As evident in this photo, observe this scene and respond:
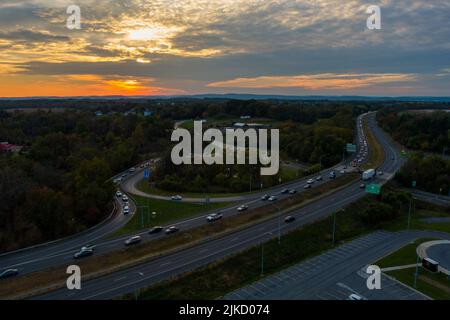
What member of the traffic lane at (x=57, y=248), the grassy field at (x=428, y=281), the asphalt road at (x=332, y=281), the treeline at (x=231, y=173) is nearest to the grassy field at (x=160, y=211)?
the traffic lane at (x=57, y=248)

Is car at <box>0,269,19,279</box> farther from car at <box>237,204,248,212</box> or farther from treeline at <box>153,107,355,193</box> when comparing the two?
treeline at <box>153,107,355,193</box>

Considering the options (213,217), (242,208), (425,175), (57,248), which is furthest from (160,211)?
(425,175)

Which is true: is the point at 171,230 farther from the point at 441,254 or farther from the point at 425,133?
the point at 425,133

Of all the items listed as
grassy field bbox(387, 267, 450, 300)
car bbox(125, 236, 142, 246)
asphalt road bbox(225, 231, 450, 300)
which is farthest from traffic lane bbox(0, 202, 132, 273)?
grassy field bbox(387, 267, 450, 300)

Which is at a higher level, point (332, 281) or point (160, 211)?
point (160, 211)

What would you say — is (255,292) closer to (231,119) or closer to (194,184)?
(194,184)

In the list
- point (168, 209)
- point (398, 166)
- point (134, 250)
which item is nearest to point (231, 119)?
point (398, 166)
